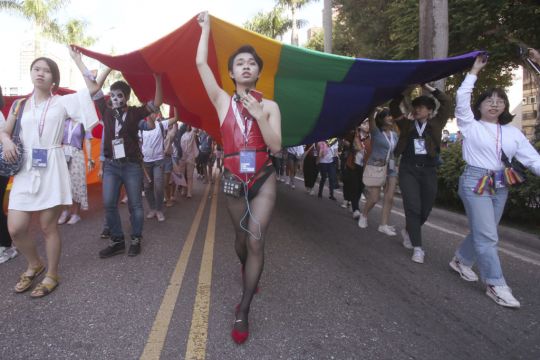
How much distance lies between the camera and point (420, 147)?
4.01 m

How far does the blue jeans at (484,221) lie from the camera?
307cm

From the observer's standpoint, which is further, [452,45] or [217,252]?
[452,45]

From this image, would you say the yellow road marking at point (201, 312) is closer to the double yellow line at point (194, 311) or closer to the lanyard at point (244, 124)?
the double yellow line at point (194, 311)

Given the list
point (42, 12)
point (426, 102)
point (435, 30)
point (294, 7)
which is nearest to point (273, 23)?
point (294, 7)

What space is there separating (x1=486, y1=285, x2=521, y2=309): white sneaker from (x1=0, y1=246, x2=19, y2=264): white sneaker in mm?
4955

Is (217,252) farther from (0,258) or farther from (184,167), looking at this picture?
(184,167)

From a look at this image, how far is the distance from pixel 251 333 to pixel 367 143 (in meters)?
4.51

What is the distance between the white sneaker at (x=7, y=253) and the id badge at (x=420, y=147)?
477 centimetres

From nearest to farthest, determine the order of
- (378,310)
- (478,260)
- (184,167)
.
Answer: (378,310)
(478,260)
(184,167)

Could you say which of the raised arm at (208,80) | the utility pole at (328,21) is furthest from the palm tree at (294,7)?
the raised arm at (208,80)

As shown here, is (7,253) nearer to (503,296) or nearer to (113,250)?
(113,250)

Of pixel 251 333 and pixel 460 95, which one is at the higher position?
pixel 460 95

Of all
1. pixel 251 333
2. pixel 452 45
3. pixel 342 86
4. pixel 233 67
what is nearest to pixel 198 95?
pixel 342 86

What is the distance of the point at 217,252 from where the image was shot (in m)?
4.25
